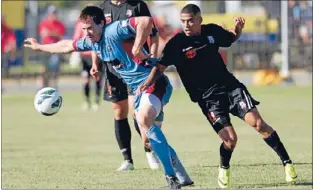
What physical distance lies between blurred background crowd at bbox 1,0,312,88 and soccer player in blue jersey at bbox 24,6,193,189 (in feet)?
44.3

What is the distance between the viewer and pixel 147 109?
32.1ft

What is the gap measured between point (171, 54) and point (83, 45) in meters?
1.10

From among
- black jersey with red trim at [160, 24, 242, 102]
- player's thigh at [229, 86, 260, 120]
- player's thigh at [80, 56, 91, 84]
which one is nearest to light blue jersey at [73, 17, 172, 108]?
black jersey with red trim at [160, 24, 242, 102]

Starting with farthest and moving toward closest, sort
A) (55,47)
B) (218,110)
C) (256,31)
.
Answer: (256,31) → (55,47) → (218,110)

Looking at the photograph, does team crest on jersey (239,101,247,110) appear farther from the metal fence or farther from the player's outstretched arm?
the metal fence

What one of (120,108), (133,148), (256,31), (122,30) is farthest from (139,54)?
(256,31)

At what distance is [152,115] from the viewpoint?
9.81 metres

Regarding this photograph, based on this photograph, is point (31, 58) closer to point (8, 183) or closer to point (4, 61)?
point (4, 61)

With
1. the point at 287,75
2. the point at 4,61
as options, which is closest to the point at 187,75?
the point at 287,75

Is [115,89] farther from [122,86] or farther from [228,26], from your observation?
[228,26]

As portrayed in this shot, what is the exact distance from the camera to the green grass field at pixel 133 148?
10672mm

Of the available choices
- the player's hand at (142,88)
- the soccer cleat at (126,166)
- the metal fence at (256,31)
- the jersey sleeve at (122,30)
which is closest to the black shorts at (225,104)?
the player's hand at (142,88)

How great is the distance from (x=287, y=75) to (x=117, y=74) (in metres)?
17.0

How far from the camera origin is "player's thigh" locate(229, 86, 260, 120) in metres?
10.1
